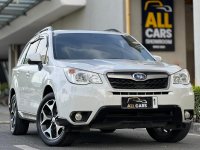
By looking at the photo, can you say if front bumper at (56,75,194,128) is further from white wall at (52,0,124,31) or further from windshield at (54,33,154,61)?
white wall at (52,0,124,31)

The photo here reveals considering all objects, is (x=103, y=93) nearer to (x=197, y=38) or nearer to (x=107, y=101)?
(x=107, y=101)

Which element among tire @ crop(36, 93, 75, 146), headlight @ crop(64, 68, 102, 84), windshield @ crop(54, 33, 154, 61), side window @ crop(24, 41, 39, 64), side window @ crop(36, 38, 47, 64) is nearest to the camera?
headlight @ crop(64, 68, 102, 84)

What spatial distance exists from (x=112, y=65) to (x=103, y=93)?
52 cm

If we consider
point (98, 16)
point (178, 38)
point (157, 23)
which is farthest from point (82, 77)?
point (98, 16)

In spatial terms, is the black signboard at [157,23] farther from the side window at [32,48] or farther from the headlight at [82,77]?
the headlight at [82,77]

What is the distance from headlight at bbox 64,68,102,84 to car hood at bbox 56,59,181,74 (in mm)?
70

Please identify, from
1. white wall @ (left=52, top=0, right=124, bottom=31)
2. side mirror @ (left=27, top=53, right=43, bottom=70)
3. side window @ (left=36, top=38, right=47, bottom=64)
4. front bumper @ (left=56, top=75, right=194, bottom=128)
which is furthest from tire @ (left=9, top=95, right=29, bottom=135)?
white wall @ (left=52, top=0, right=124, bottom=31)

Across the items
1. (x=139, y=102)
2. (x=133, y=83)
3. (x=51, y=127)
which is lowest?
(x=51, y=127)

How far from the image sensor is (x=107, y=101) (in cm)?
755

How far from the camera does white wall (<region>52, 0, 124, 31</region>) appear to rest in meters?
19.9

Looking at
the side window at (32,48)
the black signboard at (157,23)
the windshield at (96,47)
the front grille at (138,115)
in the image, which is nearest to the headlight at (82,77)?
the front grille at (138,115)

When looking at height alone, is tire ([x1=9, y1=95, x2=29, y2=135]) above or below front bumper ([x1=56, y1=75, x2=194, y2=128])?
below

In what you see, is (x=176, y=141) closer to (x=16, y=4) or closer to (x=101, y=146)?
(x=101, y=146)

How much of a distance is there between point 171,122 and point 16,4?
17630mm
